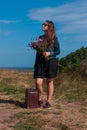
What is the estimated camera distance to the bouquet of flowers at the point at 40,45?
9367 millimetres

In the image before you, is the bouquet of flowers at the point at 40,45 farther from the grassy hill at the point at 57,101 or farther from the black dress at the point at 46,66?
the grassy hill at the point at 57,101

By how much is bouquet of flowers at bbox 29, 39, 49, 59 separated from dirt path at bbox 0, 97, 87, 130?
4.13 ft

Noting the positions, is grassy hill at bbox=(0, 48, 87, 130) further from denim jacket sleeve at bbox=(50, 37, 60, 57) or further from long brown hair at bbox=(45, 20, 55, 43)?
long brown hair at bbox=(45, 20, 55, 43)

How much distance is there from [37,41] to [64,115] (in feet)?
5.64

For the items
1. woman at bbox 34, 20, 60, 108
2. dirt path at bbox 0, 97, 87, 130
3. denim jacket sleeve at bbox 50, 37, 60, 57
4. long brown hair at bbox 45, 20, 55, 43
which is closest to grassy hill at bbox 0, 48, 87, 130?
dirt path at bbox 0, 97, 87, 130

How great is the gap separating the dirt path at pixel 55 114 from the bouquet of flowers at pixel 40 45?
1260mm

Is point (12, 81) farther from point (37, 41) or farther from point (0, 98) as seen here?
point (37, 41)

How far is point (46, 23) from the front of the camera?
9.41m

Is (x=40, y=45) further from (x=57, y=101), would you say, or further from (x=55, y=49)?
(x=57, y=101)

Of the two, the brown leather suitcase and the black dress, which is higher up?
the black dress

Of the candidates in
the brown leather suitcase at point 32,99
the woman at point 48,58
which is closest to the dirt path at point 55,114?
the brown leather suitcase at point 32,99

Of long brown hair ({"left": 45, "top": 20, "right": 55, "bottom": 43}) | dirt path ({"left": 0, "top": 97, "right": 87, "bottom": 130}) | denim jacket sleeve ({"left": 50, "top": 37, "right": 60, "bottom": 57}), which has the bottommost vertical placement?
dirt path ({"left": 0, "top": 97, "right": 87, "bottom": 130})

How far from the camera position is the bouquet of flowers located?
9367 mm

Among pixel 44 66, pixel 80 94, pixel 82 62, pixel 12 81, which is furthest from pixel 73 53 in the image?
pixel 44 66
